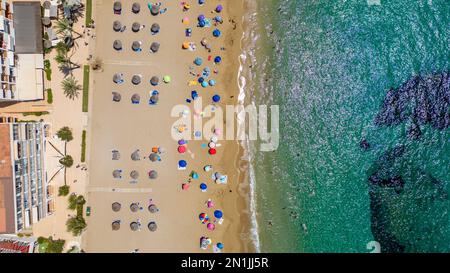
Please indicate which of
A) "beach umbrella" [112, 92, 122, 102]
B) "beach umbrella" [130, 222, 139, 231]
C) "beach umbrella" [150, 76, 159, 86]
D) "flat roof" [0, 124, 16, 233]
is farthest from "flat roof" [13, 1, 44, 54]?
"beach umbrella" [130, 222, 139, 231]

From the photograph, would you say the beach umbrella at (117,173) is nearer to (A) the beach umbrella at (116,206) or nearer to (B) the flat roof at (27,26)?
(A) the beach umbrella at (116,206)

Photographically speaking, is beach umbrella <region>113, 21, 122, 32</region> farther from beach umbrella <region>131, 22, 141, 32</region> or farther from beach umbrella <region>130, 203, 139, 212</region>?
beach umbrella <region>130, 203, 139, 212</region>

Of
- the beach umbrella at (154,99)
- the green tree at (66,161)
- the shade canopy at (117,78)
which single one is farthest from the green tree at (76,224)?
the shade canopy at (117,78)

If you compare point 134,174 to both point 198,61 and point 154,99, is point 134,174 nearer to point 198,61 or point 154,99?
point 154,99

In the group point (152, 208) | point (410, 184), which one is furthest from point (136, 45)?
point (410, 184)

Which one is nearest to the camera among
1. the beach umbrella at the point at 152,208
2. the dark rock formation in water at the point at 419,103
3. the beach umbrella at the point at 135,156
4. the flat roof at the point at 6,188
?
the flat roof at the point at 6,188
